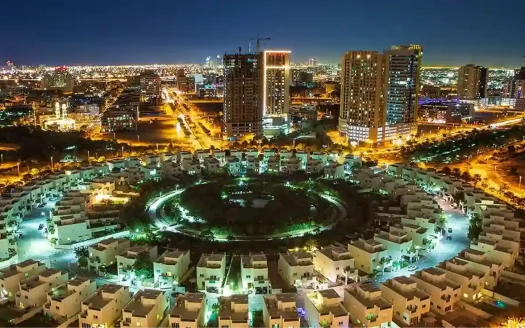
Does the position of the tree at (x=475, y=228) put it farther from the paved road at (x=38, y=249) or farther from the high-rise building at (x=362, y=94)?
the high-rise building at (x=362, y=94)

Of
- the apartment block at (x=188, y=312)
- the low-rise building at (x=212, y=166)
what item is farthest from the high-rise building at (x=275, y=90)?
the apartment block at (x=188, y=312)

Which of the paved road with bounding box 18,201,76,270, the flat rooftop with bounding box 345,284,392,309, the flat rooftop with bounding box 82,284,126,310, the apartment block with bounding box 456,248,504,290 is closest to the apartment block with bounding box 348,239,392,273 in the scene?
the apartment block with bounding box 456,248,504,290

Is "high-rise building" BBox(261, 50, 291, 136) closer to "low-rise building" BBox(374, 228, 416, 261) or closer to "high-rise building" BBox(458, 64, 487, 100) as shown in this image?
"low-rise building" BBox(374, 228, 416, 261)

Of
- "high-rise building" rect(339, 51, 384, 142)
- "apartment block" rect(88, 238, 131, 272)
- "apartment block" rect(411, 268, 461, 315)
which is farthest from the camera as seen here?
"high-rise building" rect(339, 51, 384, 142)

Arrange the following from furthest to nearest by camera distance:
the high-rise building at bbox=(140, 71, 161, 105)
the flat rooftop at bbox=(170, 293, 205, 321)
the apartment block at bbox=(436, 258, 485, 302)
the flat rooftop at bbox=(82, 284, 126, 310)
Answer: the high-rise building at bbox=(140, 71, 161, 105) → the apartment block at bbox=(436, 258, 485, 302) → the flat rooftop at bbox=(82, 284, 126, 310) → the flat rooftop at bbox=(170, 293, 205, 321)

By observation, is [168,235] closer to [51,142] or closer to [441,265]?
[441,265]

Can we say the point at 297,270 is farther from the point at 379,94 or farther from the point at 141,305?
the point at 379,94

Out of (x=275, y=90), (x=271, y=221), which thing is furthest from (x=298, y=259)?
(x=275, y=90)

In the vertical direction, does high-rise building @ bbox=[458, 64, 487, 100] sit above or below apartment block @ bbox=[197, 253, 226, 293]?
above
